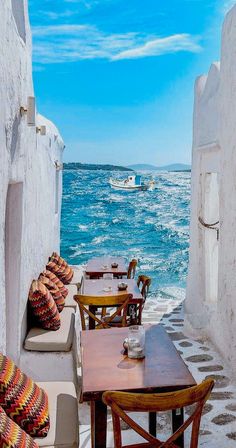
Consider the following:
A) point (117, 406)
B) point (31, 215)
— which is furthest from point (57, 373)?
point (117, 406)


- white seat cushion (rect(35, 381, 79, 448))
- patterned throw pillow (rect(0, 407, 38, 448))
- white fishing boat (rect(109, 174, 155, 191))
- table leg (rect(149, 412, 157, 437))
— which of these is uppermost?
white fishing boat (rect(109, 174, 155, 191))

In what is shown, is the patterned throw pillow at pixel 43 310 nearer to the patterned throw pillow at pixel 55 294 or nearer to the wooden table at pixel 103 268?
the patterned throw pillow at pixel 55 294

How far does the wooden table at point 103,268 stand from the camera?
8.18m

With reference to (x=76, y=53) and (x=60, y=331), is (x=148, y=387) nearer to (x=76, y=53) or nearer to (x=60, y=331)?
(x=60, y=331)

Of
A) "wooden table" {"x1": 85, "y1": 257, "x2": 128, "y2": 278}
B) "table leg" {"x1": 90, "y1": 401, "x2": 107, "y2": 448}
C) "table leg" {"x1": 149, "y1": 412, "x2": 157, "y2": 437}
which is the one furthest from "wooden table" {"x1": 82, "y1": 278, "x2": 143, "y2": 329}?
"table leg" {"x1": 90, "y1": 401, "x2": 107, "y2": 448}

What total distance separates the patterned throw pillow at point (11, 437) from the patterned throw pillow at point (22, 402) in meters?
0.36

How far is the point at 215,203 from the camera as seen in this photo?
25.2 ft

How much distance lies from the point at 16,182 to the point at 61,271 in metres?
3.55

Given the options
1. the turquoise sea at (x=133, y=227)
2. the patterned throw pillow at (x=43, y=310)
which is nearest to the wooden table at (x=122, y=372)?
the patterned throw pillow at (x=43, y=310)

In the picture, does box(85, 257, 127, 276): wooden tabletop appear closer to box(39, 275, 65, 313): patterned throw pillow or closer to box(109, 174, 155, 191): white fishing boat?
box(39, 275, 65, 313): patterned throw pillow

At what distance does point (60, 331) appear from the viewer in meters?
5.28

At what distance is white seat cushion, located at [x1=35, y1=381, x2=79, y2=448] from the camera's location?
10.3ft

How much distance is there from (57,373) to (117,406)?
7.64 feet

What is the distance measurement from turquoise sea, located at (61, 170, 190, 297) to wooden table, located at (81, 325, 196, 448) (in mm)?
8954
